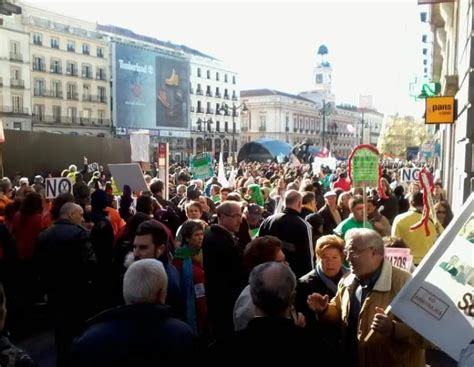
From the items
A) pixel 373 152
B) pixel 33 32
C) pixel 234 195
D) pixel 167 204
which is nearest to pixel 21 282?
pixel 167 204

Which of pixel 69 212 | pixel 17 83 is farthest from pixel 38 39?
pixel 69 212

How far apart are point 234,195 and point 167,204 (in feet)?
3.42

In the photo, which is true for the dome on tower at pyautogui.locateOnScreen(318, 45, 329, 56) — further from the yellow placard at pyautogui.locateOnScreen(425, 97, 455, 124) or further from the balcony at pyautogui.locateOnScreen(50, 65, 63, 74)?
the yellow placard at pyautogui.locateOnScreen(425, 97, 455, 124)

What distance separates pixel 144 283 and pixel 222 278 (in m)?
1.73

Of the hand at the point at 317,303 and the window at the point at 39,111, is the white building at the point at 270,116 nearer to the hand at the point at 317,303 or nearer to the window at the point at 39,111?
the window at the point at 39,111

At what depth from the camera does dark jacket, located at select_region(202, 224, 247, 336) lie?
4.43 m

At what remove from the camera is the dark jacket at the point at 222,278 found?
175 inches

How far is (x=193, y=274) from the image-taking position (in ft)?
15.0

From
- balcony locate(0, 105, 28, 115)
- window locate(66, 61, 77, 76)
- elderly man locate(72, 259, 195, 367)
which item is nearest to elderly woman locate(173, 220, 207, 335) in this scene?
elderly man locate(72, 259, 195, 367)

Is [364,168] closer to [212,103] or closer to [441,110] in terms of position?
[441,110]

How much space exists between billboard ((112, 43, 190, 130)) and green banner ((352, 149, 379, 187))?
61.4m

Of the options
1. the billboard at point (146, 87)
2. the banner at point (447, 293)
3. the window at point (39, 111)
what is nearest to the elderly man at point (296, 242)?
the banner at point (447, 293)

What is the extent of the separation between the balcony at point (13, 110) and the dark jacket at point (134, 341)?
5737 centimetres

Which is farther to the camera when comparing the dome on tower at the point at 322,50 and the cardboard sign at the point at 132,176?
the dome on tower at the point at 322,50
